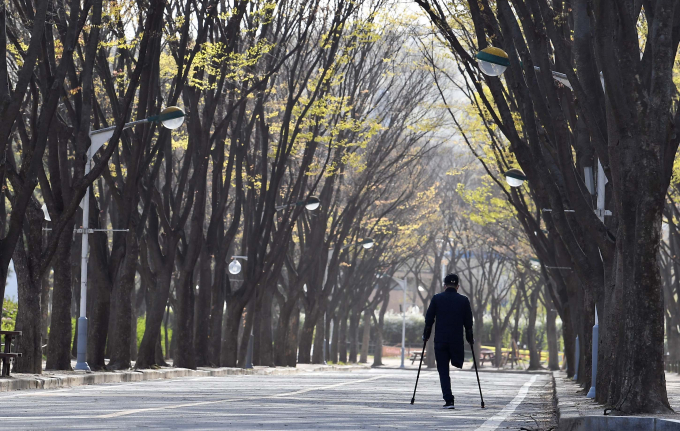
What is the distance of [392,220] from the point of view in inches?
1716

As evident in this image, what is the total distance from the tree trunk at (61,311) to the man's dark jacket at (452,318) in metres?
8.49

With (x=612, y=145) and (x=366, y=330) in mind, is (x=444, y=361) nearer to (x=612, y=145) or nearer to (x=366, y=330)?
(x=612, y=145)

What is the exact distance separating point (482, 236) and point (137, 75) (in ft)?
99.6

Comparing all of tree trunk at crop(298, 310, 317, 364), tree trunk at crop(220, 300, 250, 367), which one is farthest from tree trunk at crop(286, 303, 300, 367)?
tree trunk at crop(220, 300, 250, 367)

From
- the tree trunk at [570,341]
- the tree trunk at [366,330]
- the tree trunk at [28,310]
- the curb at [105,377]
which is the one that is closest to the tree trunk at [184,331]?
the curb at [105,377]

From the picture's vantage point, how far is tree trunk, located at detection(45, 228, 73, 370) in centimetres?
1958

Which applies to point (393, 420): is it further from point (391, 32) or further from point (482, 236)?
point (482, 236)

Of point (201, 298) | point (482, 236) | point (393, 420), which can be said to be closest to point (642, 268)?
point (393, 420)

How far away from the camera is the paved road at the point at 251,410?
970 centimetres

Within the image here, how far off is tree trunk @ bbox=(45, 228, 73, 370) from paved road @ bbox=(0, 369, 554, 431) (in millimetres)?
3024

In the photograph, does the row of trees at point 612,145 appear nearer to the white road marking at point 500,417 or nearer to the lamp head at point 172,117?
the white road marking at point 500,417

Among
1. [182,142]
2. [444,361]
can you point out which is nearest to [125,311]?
[182,142]

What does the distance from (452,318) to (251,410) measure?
337 centimetres

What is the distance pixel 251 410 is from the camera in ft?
38.3
